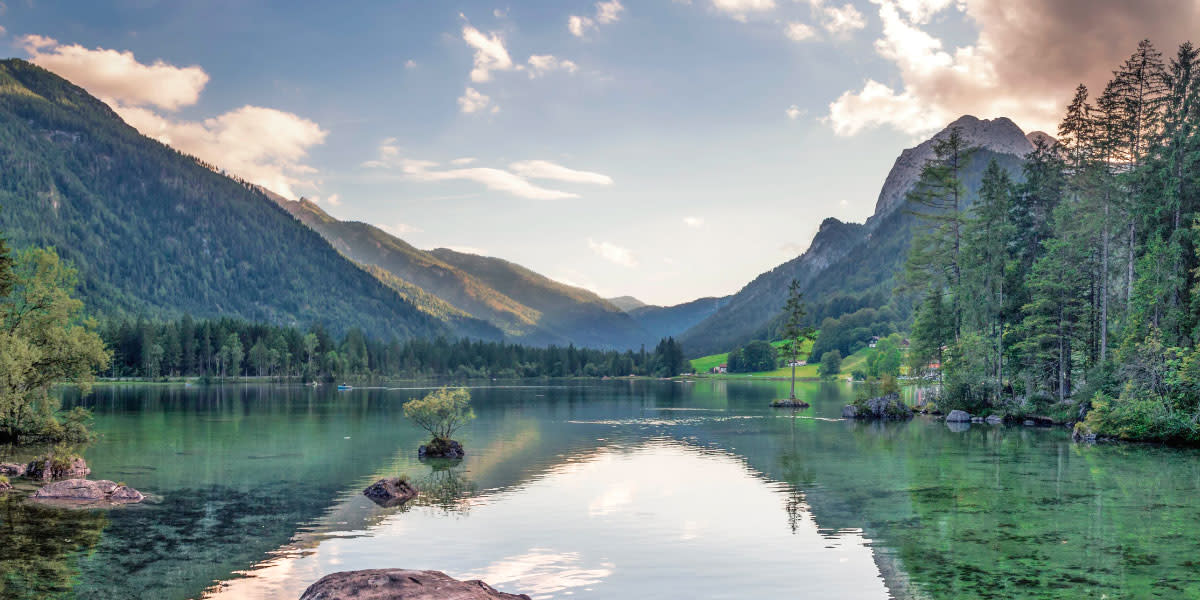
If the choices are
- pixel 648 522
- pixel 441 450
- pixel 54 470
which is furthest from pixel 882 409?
pixel 54 470

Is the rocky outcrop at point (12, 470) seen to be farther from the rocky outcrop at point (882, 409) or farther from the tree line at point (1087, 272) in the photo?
the rocky outcrop at point (882, 409)

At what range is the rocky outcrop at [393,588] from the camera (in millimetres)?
14844

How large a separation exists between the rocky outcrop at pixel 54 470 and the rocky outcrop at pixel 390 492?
59.3 feet

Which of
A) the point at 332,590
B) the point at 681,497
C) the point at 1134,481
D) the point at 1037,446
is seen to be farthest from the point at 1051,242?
the point at 332,590

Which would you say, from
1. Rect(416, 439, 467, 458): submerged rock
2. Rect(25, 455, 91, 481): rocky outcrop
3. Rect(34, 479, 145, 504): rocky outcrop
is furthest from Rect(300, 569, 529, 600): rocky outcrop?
Rect(416, 439, 467, 458): submerged rock

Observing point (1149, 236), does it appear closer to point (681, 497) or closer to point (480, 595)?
point (681, 497)

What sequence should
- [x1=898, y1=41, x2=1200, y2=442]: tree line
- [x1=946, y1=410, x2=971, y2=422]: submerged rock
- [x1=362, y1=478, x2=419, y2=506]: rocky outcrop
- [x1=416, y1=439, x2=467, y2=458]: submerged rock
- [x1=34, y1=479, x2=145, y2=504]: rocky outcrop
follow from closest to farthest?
[x1=34, y1=479, x2=145, y2=504]: rocky outcrop → [x1=362, y1=478, x2=419, y2=506]: rocky outcrop → [x1=416, y1=439, x2=467, y2=458]: submerged rock → [x1=898, y1=41, x2=1200, y2=442]: tree line → [x1=946, y1=410, x2=971, y2=422]: submerged rock

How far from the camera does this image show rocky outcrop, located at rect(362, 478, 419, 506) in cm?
4000

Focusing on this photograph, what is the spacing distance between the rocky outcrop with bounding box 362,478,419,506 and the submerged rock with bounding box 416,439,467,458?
643 inches

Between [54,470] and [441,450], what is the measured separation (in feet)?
78.1

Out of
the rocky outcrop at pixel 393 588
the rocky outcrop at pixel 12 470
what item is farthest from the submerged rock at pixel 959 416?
the rocky outcrop at pixel 12 470

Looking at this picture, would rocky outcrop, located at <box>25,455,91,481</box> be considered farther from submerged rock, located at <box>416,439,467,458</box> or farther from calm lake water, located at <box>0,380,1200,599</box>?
submerged rock, located at <box>416,439,467,458</box>

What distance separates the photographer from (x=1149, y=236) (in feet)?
219

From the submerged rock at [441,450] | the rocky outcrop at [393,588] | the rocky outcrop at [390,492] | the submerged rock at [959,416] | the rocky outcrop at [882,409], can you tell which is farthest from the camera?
the rocky outcrop at [882,409]
